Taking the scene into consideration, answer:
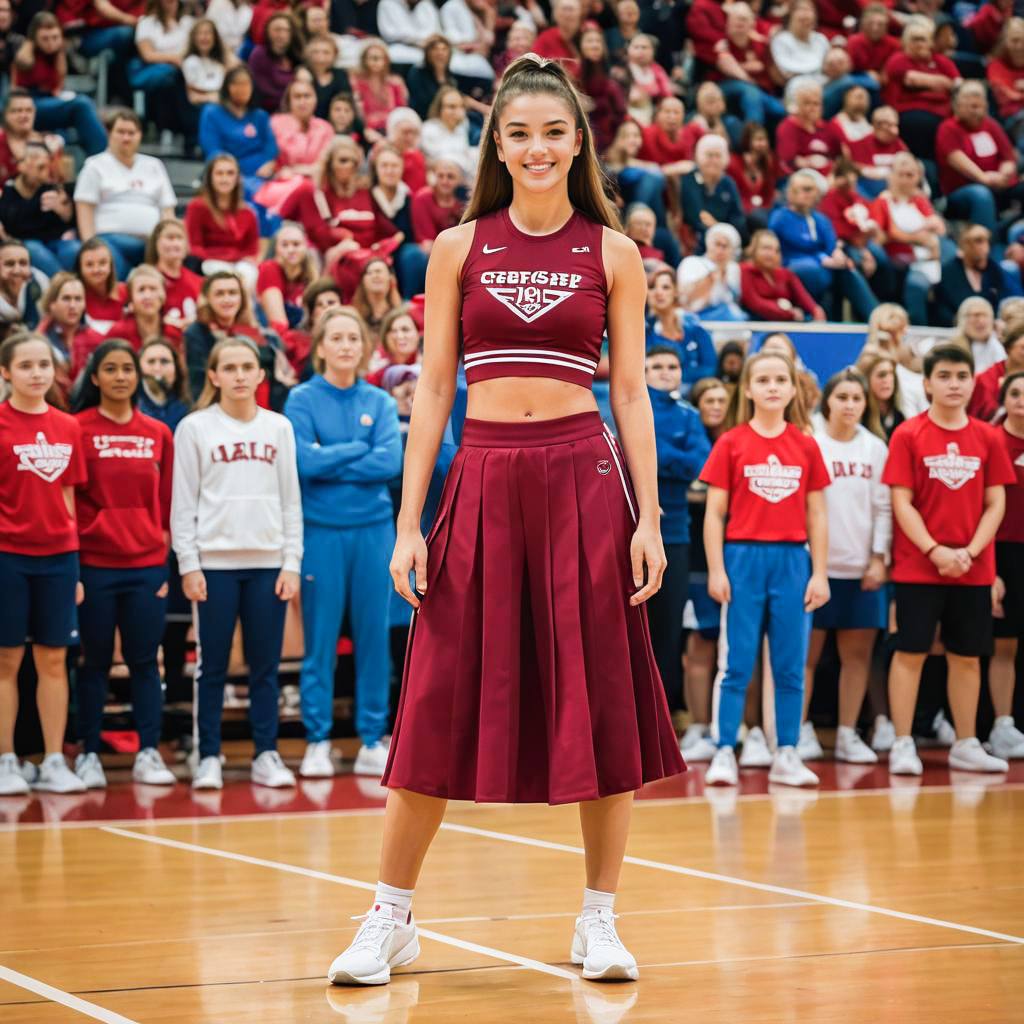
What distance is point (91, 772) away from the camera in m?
7.18

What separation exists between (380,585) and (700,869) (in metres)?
2.79

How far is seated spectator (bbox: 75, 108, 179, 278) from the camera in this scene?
10562 mm

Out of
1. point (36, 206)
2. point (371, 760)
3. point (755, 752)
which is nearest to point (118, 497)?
point (371, 760)

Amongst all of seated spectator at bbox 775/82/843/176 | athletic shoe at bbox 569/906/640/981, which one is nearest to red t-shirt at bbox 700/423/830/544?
athletic shoe at bbox 569/906/640/981

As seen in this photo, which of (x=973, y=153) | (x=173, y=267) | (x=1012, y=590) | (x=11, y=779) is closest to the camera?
(x=11, y=779)

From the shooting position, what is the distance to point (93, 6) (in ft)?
40.7

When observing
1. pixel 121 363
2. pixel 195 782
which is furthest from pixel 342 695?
pixel 121 363

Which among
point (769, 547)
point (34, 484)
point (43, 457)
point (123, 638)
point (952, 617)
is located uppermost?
point (43, 457)

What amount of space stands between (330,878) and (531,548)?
172cm

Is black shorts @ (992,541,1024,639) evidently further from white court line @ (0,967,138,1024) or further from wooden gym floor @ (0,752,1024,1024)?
white court line @ (0,967,138,1024)

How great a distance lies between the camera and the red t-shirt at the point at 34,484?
23.1 ft

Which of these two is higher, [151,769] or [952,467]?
Answer: [952,467]

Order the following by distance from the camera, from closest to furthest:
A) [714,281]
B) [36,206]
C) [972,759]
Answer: [972,759]
[36,206]
[714,281]

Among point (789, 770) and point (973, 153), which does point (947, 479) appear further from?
point (973, 153)
